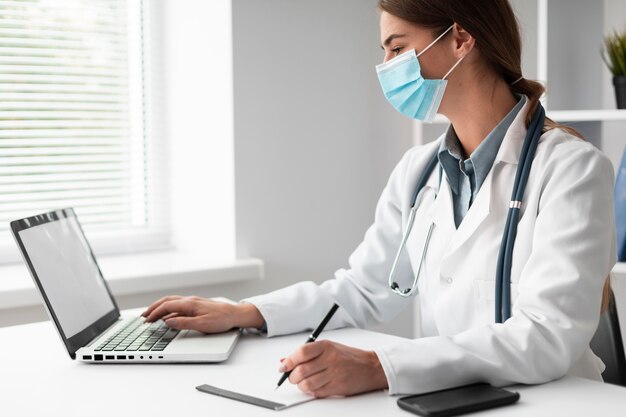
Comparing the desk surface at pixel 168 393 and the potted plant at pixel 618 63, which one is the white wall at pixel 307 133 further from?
the desk surface at pixel 168 393

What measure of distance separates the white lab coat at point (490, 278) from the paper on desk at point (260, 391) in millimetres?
143

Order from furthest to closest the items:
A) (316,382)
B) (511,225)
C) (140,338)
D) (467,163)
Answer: (467,163), (140,338), (511,225), (316,382)

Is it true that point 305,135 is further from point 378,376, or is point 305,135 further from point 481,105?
point 378,376

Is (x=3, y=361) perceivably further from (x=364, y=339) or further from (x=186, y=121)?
(x=186, y=121)

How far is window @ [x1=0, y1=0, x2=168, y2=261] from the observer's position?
8.45 ft

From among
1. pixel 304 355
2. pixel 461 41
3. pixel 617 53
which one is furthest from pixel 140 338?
pixel 617 53

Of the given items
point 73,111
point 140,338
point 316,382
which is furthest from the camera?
point 73,111

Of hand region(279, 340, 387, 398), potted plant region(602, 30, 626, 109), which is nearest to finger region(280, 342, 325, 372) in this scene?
hand region(279, 340, 387, 398)

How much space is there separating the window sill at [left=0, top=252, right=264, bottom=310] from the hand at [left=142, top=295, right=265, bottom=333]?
0.75 m

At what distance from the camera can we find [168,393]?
1.25 m

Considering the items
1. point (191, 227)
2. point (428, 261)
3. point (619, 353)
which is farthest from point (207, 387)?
point (191, 227)

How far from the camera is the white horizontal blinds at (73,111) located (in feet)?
8.45

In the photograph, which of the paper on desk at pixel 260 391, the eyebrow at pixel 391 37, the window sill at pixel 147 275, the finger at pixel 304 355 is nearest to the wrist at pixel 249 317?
the paper on desk at pixel 260 391

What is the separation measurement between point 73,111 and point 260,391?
169cm
